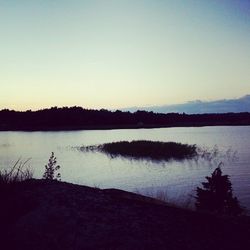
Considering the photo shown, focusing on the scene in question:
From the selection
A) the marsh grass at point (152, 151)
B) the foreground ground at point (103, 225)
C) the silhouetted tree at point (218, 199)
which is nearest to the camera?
the foreground ground at point (103, 225)

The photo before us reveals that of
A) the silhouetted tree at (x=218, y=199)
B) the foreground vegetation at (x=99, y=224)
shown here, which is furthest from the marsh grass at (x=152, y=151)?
the foreground vegetation at (x=99, y=224)

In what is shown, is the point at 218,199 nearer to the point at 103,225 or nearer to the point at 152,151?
the point at 103,225

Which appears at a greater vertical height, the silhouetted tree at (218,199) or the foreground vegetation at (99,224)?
the foreground vegetation at (99,224)

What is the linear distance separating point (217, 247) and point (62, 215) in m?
2.21

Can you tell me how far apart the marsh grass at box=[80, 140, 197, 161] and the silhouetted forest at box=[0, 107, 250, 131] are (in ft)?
261

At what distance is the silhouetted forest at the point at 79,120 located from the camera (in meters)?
128

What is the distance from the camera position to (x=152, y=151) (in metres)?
39.4

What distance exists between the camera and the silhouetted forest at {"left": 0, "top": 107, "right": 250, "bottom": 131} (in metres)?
128

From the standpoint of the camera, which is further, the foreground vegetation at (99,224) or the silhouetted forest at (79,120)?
the silhouetted forest at (79,120)

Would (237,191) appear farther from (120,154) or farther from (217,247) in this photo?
(120,154)

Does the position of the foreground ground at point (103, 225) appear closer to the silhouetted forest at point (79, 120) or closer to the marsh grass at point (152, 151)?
the marsh grass at point (152, 151)

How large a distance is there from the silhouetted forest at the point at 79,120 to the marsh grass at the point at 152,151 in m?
79.5

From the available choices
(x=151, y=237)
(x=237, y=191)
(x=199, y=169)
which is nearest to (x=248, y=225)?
(x=151, y=237)

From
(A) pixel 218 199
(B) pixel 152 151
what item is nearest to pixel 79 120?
(B) pixel 152 151
